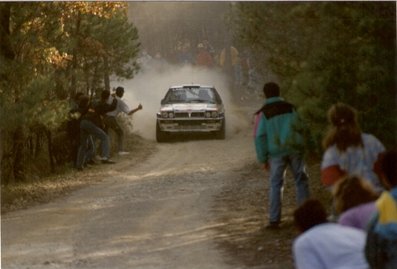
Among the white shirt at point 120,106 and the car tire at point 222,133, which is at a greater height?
the white shirt at point 120,106

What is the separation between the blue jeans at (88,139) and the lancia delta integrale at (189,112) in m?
0.38

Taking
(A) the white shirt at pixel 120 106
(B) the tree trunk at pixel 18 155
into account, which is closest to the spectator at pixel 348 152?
(A) the white shirt at pixel 120 106

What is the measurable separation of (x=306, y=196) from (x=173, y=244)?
3.07 ft

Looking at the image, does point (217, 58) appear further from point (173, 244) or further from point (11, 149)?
point (11, 149)

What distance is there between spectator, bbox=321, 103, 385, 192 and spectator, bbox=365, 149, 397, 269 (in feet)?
2.58

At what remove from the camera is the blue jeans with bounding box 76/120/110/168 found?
18.9 ft

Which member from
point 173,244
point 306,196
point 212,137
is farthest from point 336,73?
point 173,244

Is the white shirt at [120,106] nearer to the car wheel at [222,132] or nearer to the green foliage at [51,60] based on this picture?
the green foliage at [51,60]

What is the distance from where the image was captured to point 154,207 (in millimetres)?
5621

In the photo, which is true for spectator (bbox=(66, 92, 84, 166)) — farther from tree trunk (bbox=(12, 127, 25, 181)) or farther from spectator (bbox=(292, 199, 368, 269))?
spectator (bbox=(292, 199, 368, 269))

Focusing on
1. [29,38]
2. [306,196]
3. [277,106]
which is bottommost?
[306,196]

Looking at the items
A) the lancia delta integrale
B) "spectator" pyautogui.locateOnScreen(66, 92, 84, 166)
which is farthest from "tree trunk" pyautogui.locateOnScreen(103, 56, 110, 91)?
the lancia delta integrale

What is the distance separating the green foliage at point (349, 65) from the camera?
498 cm

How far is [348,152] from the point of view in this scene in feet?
14.6
